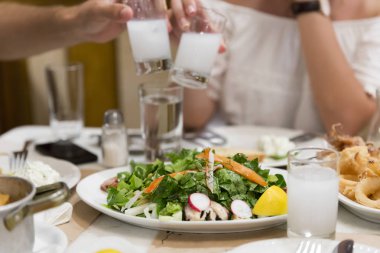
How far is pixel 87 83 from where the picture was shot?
3.32 metres

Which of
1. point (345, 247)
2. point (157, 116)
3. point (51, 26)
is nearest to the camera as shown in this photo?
point (345, 247)

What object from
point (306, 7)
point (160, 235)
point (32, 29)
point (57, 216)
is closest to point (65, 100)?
point (32, 29)

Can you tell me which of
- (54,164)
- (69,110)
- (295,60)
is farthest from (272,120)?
(54,164)

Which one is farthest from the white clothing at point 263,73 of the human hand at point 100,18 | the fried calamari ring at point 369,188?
the fried calamari ring at point 369,188

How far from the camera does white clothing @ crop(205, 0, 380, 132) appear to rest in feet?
7.86

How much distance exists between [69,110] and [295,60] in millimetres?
931

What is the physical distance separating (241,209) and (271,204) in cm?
6

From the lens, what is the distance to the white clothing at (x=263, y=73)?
2395mm

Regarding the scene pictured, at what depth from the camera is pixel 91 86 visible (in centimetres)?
334

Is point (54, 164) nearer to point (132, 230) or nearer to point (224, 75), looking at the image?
point (132, 230)

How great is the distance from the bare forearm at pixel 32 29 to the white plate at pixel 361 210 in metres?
1.01

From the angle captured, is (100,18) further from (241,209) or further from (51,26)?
(241,209)

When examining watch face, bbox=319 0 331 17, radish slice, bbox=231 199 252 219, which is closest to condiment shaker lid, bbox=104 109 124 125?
radish slice, bbox=231 199 252 219

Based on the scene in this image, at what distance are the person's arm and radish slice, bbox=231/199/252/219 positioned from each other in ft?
2.26
